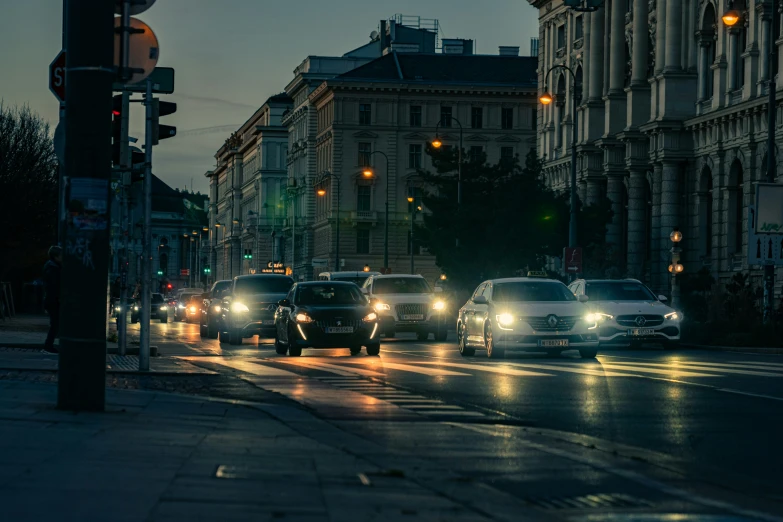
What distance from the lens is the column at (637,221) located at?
227 feet

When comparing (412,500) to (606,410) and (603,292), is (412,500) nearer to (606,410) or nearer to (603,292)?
(606,410)

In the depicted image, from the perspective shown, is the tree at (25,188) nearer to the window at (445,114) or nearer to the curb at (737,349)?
the curb at (737,349)

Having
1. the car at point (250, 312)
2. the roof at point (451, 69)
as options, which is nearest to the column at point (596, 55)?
the roof at point (451, 69)

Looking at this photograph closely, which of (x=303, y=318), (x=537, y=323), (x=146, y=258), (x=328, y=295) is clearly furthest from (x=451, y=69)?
(x=146, y=258)

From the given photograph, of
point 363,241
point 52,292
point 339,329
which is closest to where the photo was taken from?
point 52,292

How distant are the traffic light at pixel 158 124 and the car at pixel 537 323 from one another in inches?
327

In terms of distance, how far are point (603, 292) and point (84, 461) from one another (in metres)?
25.5

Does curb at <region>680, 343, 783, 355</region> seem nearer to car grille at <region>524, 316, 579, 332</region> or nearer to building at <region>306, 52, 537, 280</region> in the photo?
car grille at <region>524, 316, 579, 332</region>

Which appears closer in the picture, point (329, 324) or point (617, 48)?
point (329, 324)

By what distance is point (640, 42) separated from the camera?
2739 inches

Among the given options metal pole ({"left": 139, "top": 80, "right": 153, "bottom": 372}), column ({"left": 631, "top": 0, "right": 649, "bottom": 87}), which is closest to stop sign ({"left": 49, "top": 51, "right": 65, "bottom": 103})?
metal pole ({"left": 139, "top": 80, "right": 153, "bottom": 372})

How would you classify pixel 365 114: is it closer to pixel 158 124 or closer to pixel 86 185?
pixel 158 124

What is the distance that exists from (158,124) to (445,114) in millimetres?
96602

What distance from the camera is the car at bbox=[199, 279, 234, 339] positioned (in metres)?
41.3
